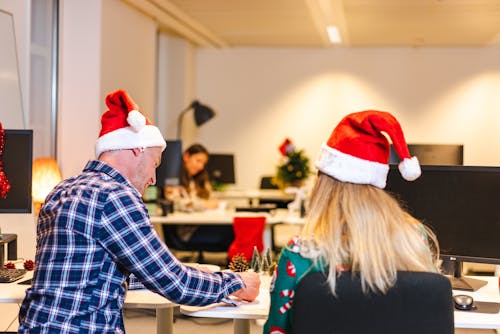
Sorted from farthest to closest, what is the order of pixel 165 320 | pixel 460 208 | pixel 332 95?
1. pixel 332 95
2. pixel 165 320
3. pixel 460 208

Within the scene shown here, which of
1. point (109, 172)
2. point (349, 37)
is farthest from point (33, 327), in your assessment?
point (349, 37)

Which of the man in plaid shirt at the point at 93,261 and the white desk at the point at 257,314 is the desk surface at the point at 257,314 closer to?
the white desk at the point at 257,314

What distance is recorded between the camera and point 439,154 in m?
4.14

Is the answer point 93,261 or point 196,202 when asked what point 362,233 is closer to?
point 93,261

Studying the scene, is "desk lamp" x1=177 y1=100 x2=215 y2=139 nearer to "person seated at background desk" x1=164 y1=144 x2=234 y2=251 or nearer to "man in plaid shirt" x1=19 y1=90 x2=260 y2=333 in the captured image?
"person seated at background desk" x1=164 y1=144 x2=234 y2=251

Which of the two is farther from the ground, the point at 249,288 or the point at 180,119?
the point at 180,119

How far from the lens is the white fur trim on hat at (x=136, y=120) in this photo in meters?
2.41

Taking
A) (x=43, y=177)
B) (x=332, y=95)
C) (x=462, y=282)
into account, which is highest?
(x=332, y=95)

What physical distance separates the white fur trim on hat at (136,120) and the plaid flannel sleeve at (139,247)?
276mm

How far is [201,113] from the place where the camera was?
9.12 meters

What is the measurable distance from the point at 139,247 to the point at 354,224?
0.67 meters

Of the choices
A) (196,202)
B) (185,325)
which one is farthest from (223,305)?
(196,202)

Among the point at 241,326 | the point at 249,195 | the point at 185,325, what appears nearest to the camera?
the point at 241,326

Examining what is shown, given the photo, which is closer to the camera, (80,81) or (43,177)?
(43,177)
